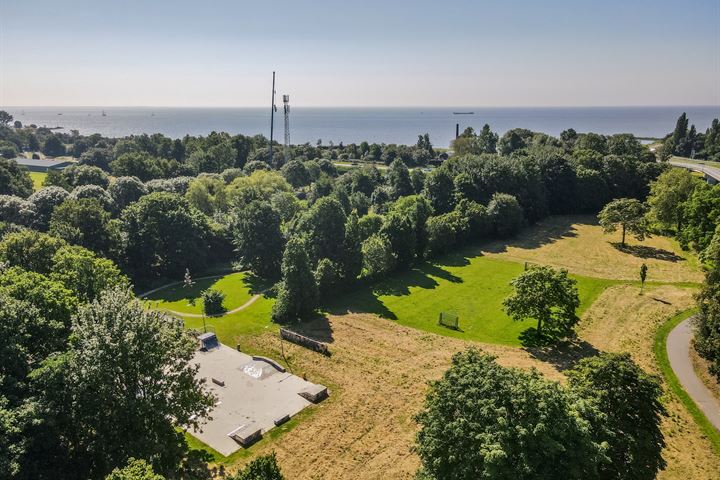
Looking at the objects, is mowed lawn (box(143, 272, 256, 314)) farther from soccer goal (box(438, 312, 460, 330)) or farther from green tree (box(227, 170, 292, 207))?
soccer goal (box(438, 312, 460, 330))

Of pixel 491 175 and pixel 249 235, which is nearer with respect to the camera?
pixel 249 235

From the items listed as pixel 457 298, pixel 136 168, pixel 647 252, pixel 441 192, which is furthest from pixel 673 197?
pixel 136 168

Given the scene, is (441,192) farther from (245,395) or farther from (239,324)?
(245,395)

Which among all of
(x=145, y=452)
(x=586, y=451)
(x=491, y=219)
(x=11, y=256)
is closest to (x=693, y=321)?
(x=586, y=451)

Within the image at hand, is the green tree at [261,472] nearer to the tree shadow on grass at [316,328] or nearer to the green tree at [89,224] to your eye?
the tree shadow on grass at [316,328]

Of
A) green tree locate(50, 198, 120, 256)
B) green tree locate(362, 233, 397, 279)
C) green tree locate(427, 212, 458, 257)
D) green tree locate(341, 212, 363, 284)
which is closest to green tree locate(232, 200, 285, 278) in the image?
green tree locate(341, 212, 363, 284)

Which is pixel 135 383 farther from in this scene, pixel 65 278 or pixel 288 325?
pixel 288 325
